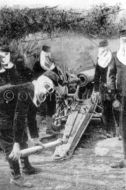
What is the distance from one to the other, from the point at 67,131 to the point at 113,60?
119 cm

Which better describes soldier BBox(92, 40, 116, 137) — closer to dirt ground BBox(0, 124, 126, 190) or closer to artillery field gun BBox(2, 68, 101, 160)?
artillery field gun BBox(2, 68, 101, 160)

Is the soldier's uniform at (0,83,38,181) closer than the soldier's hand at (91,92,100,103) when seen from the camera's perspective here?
No

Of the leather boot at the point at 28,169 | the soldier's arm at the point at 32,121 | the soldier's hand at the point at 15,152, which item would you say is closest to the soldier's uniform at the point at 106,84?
the soldier's arm at the point at 32,121

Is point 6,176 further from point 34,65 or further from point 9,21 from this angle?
point 9,21

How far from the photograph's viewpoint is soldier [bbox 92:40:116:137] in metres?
5.06

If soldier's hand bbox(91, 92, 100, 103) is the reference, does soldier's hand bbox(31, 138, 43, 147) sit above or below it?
below

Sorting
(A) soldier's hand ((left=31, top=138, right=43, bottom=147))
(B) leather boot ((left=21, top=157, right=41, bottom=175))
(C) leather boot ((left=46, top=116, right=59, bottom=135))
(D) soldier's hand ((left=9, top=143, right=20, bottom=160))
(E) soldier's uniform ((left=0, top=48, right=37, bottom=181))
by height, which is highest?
(E) soldier's uniform ((left=0, top=48, right=37, bottom=181))

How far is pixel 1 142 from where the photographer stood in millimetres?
5371

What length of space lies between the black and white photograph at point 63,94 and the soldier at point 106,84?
0.05 ft

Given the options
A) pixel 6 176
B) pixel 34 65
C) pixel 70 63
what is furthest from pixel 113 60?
pixel 6 176

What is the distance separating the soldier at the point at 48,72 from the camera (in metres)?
5.31

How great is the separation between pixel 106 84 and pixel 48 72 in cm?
87

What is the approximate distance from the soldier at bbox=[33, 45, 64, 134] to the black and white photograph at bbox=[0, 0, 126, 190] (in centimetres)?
1

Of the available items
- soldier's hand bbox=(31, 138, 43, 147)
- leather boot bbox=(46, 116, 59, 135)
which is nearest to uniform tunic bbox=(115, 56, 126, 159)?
leather boot bbox=(46, 116, 59, 135)
